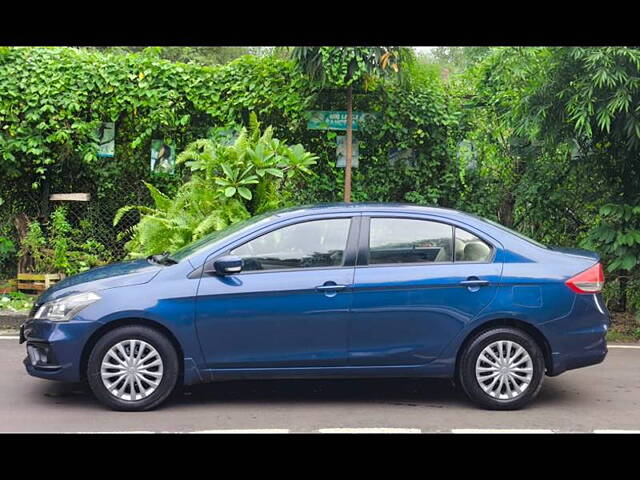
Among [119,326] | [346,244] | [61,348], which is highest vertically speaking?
[346,244]

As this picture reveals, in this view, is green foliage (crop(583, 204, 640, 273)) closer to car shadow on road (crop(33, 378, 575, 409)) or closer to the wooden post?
car shadow on road (crop(33, 378, 575, 409))

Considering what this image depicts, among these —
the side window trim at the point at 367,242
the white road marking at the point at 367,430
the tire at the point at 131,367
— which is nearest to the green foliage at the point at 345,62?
the side window trim at the point at 367,242

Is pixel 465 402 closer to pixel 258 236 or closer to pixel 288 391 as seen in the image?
pixel 288 391

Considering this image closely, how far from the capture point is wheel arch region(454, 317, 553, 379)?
21.0ft

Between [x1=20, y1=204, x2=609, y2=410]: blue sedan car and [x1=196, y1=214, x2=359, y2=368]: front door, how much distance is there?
0.03ft

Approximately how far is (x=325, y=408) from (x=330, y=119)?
5.62 m

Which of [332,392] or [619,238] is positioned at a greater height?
[619,238]

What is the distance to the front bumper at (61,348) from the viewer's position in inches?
241

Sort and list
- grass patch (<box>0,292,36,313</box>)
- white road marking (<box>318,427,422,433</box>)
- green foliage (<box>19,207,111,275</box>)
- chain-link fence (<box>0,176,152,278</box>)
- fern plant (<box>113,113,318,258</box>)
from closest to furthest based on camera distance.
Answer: white road marking (<box>318,427,422,433</box>)
fern plant (<box>113,113,318,258</box>)
grass patch (<box>0,292,36,313</box>)
green foliage (<box>19,207,111,275</box>)
chain-link fence (<box>0,176,152,278</box>)

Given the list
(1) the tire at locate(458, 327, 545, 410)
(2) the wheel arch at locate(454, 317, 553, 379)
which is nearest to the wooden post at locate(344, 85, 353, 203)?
(2) the wheel arch at locate(454, 317, 553, 379)

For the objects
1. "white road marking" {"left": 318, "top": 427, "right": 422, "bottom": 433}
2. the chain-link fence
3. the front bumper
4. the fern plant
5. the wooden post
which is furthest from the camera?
the chain-link fence

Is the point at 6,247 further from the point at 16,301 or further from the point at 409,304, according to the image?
the point at 409,304

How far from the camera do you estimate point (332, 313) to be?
247 inches

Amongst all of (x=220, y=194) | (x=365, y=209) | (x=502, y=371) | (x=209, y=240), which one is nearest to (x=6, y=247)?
(x=220, y=194)
